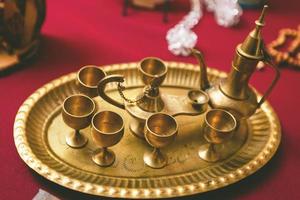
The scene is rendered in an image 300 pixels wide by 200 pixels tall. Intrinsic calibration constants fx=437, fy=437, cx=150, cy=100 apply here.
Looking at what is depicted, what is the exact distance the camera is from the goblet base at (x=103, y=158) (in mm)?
887

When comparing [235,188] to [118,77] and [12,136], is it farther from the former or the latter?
[12,136]

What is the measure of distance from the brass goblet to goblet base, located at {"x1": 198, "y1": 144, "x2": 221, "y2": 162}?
25 cm

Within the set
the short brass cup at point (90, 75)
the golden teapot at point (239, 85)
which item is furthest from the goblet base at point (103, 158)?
the golden teapot at point (239, 85)

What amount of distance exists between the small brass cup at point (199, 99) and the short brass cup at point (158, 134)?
86 mm

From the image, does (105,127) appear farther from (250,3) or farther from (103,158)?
(250,3)

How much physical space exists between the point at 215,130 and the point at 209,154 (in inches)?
3.3

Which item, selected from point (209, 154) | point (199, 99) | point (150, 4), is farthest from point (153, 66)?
point (150, 4)

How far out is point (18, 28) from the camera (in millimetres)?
1171

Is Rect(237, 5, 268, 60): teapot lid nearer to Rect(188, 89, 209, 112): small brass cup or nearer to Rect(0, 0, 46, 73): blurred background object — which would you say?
Rect(188, 89, 209, 112): small brass cup

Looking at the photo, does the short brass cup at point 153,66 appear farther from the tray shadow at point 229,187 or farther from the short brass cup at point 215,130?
the tray shadow at point 229,187

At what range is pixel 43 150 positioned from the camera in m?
0.92

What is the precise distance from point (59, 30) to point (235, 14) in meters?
0.57

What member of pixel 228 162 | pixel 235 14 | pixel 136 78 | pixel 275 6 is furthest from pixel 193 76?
pixel 275 6

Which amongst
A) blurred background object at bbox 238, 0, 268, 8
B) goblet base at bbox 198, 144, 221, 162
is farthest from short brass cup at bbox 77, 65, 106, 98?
blurred background object at bbox 238, 0, 268, 8
